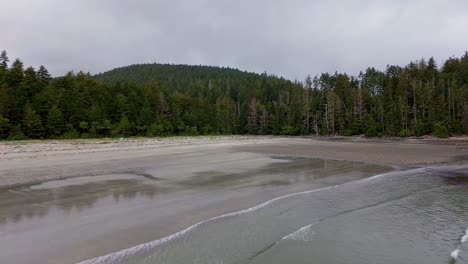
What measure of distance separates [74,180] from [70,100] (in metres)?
51.5

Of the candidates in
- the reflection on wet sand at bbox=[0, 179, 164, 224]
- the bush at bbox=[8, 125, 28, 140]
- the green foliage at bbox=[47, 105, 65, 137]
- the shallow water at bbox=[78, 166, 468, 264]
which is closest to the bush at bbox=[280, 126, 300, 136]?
the green foliage at bbox=[47, 105, 65, 137]

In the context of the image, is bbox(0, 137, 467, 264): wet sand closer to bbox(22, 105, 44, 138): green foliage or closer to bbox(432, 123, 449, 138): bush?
bbox(22, 105, 44, 138): green foliage

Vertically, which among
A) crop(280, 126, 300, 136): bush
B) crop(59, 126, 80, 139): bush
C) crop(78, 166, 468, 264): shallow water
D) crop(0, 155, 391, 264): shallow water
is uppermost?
crop(59, 126, 80, 139): bush

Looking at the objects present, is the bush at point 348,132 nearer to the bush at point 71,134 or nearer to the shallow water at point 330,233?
the bush at point 71,134

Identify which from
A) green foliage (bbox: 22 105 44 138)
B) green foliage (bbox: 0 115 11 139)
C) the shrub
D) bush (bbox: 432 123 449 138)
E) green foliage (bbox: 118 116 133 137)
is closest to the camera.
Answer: green foliage (bbox: 0 115 11 139)

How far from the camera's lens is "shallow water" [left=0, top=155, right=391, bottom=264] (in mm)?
8422

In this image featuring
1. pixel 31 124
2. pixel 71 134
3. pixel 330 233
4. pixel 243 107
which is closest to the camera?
pixel 330 233

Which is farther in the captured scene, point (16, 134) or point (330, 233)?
point (16, 134)

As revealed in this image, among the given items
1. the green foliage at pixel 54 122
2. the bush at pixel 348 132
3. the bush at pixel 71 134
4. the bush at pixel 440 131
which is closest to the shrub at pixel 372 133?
the bush at pixel 348 132

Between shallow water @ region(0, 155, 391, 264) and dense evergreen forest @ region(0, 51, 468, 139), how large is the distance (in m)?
42.7

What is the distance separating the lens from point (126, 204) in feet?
41.1

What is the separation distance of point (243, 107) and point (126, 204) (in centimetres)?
10922

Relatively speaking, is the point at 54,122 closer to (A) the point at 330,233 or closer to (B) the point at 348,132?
(A) the point at 330,233

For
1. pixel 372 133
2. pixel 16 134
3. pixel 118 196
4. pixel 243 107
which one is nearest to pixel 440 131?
pixel 372 133
